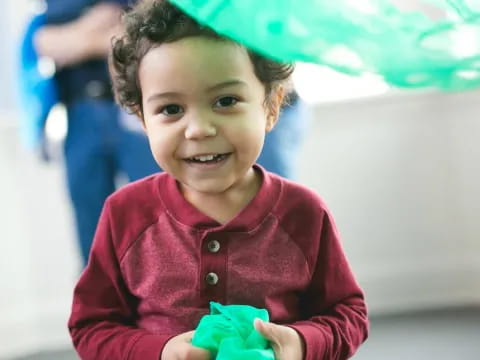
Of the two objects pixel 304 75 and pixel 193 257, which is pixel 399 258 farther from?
pixel 193 257

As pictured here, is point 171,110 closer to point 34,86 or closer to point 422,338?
point 34,86

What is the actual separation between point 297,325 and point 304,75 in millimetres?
1485

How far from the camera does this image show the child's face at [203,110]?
777mm

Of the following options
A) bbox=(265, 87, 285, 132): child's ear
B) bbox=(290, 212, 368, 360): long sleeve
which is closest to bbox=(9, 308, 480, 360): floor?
bbox=(290, 212, 368, 360): long sleeve

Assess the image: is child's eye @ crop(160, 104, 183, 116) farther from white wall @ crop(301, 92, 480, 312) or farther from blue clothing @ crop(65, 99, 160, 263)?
white wall @ crop(301, 92, 480, 312)

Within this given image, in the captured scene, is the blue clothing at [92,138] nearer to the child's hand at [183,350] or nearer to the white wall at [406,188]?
the child's hand at [183,350]

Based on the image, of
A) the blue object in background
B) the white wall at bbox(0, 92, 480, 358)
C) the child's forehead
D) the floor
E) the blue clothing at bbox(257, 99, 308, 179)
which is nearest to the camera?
the child's forehead

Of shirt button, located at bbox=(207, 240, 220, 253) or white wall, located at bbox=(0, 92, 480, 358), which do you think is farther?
white wall, located at bbox=(0, 92, 480, 358)

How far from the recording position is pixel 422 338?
208cm

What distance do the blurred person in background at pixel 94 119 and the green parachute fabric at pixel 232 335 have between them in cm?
58

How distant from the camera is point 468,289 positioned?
2.34m

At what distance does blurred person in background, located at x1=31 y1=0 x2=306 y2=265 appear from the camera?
1.32 metres

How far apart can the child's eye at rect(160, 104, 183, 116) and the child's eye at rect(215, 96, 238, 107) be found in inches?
1.7

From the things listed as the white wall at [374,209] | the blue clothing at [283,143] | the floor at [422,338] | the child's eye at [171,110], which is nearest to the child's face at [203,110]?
the child's eye at [171,110]
